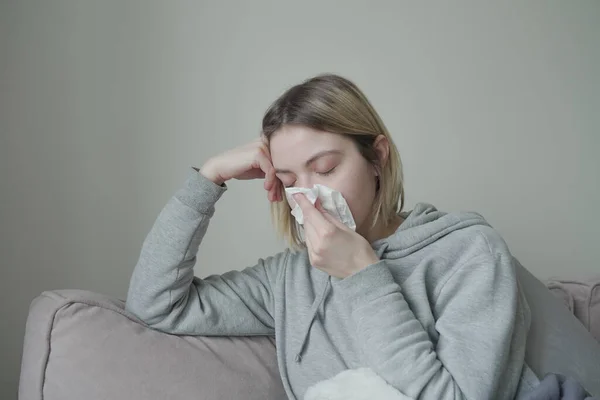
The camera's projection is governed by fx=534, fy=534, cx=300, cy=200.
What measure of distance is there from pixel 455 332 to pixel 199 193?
0.65m

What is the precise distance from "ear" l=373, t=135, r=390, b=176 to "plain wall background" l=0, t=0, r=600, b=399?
0.71 m

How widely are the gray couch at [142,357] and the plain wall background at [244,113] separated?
0.56 metres

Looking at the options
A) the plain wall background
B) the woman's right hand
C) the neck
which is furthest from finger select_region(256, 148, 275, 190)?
the plain wall background

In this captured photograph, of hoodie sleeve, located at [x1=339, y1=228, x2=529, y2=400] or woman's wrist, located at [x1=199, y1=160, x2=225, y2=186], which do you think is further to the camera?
woman's wrist, located at [x1=199, y1=160, x2=225, y2=186]

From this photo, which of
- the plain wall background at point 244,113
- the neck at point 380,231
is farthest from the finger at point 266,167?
the plain wall background at point 244,113

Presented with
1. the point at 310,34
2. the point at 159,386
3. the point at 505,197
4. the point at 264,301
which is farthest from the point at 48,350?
the point at 505,197

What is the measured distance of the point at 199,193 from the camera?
1.27m

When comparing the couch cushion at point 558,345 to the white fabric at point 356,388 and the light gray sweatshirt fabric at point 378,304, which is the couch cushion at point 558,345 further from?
the white fabric at point 356,388

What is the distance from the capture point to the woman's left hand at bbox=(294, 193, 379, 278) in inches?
42.6

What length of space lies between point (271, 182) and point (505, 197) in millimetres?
1148

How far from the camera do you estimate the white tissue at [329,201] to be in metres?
1.14

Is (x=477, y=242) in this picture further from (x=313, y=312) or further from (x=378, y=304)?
(x=313, y=312)

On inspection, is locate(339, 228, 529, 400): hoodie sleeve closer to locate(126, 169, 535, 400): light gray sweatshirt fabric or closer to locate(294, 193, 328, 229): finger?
locate(126, 169, 535, 400): light gray sweatshirt fabric

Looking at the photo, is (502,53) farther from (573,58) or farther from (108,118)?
(108,118)
